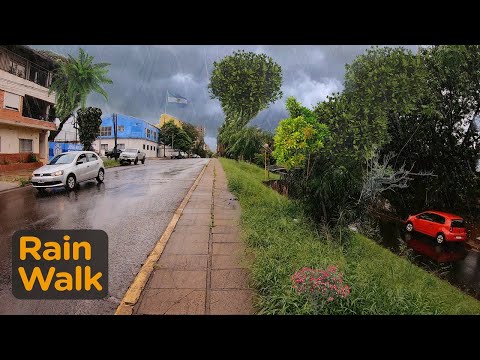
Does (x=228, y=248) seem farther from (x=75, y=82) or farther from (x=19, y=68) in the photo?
(x=19, y=68)

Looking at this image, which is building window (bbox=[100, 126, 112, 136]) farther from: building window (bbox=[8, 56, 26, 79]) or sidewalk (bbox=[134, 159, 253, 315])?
sidewalk (bbox=[134, 159, 253, 315])

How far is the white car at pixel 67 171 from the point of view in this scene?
6844 millimetres

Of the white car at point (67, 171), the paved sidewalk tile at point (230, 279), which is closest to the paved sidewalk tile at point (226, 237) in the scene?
the paved sidewalk tile at point (230, 279)

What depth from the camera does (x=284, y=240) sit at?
169 inches

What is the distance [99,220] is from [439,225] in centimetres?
717

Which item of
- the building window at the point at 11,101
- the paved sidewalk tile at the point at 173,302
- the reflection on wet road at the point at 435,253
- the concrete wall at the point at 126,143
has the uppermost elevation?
the building window at the point at 11,101

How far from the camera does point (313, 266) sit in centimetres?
329

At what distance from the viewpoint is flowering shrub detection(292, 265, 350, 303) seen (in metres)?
2.39

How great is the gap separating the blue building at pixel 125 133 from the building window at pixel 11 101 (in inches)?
56.9

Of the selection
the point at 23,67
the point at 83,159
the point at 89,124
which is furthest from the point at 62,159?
the point at 89,124

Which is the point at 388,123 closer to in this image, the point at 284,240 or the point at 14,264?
the point at 284,240

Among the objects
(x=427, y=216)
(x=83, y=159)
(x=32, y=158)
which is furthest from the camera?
(x=83, y=159)

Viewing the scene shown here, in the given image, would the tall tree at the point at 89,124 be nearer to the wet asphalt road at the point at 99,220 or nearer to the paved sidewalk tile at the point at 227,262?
the wet asphalt road at the point at 99,220
